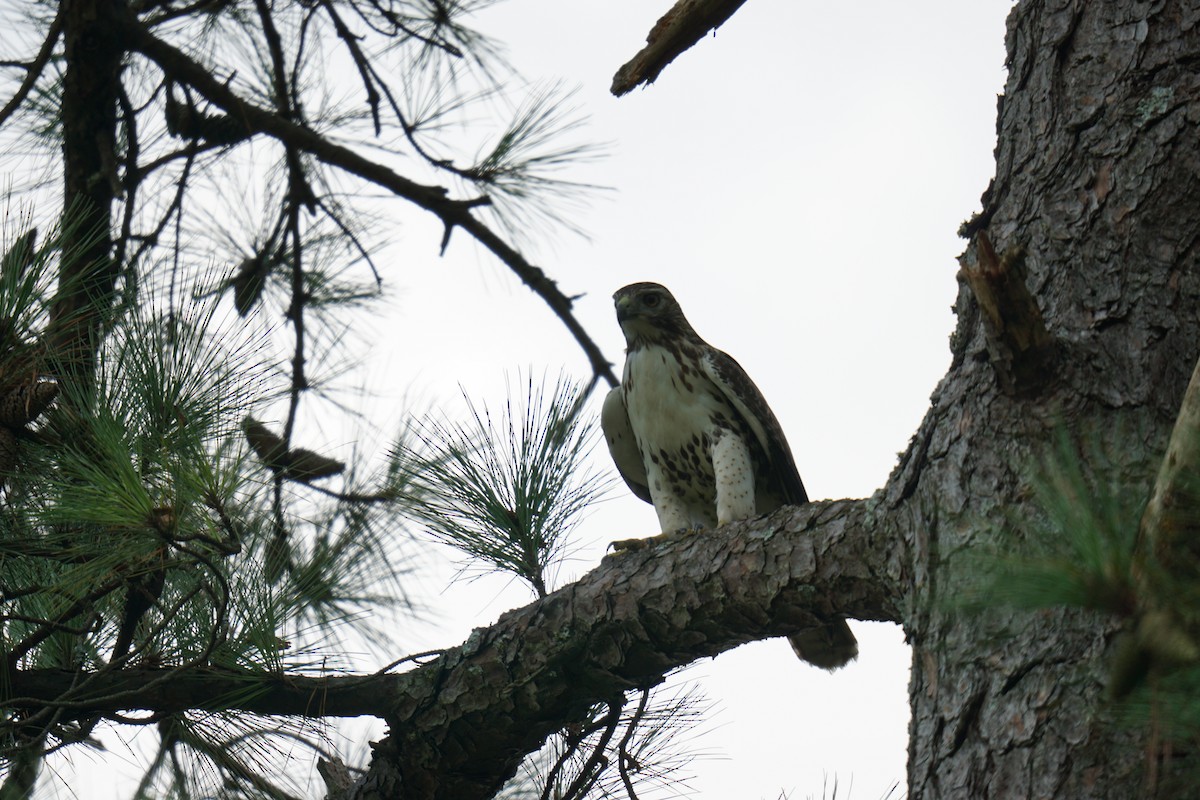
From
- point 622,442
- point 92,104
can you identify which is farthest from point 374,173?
point 622,442

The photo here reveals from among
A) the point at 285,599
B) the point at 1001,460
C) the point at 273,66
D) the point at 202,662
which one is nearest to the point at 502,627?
the point at 285,599

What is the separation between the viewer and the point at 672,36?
2.62 metres

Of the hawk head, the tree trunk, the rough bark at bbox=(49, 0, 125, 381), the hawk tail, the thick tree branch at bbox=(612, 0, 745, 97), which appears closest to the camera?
the tree trunk

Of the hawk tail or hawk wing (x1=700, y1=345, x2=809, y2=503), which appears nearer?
the hawk tail

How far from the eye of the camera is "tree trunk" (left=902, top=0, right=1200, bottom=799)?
66.6 inches

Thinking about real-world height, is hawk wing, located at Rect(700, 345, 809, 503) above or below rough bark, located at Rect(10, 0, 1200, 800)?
above

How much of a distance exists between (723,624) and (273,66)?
112 inches

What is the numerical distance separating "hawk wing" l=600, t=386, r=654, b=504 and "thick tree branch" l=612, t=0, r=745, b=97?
173 centimetres

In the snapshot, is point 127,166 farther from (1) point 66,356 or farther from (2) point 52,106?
(1) point 66,356

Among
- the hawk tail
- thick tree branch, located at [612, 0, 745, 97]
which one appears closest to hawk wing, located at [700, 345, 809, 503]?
the hawk tail

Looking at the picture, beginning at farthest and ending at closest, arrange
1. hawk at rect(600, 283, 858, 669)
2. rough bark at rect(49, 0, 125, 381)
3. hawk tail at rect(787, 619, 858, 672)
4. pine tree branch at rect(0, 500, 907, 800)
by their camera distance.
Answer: hawk at rect(600, 283, 858, 669) → rough bark at rect(49, 0, 125, 381) → hawk tail at rect(787, 619, 858, 672) → pine tree branch at rect(0, 500, 907, 800)

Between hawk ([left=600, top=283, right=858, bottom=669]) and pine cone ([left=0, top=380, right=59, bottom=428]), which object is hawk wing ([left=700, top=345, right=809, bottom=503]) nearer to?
hawk ([left=600, top=283, right=858, bottom=669])

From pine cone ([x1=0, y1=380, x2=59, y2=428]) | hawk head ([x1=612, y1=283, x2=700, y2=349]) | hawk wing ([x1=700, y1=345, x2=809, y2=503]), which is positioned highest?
hawk head ([x1=612, y1=283, x2=700, y2=349])

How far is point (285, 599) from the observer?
2645mm
